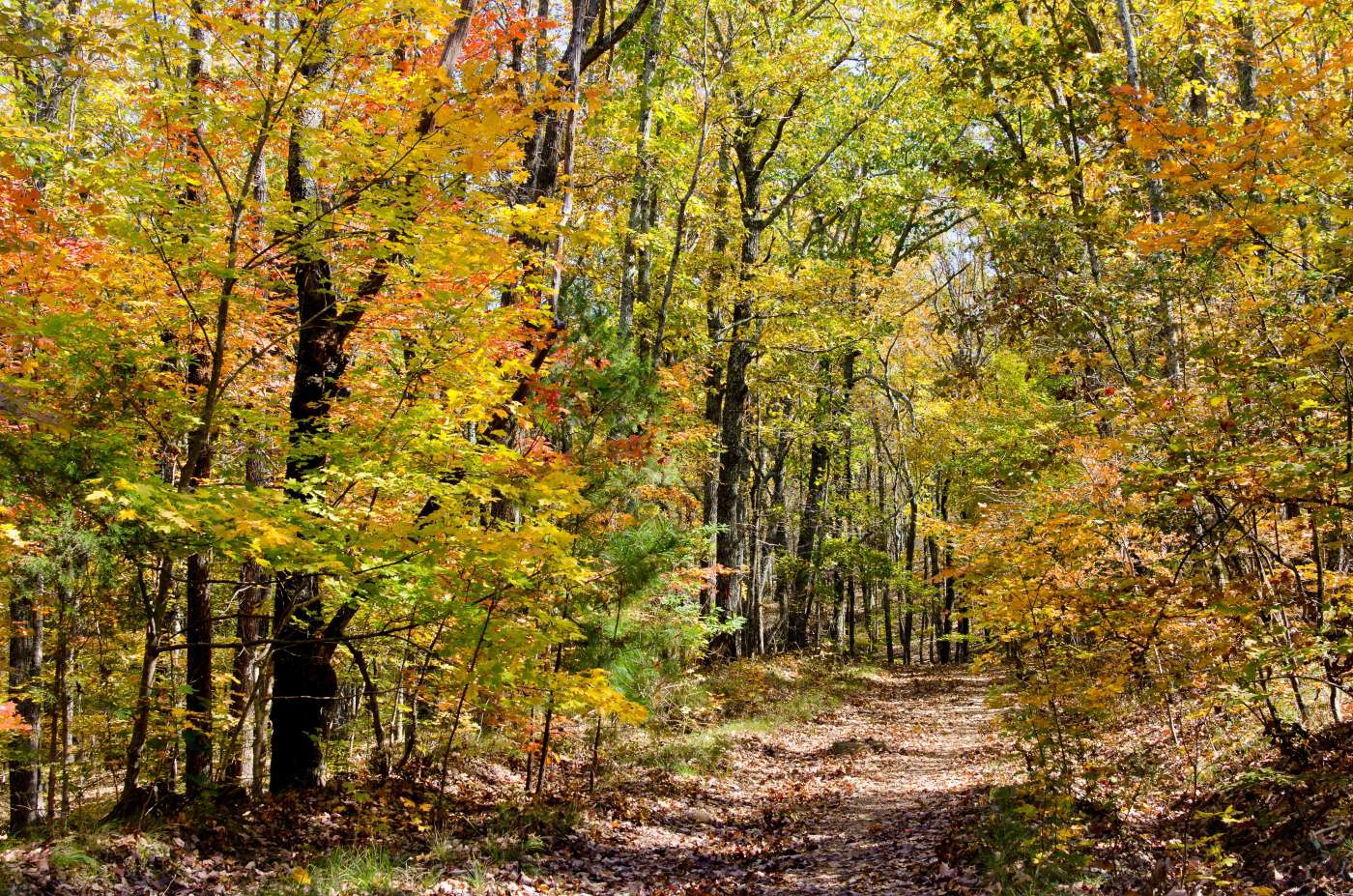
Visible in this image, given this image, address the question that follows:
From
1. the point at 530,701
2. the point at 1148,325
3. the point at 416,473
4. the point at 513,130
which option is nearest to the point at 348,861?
the point at 530,701

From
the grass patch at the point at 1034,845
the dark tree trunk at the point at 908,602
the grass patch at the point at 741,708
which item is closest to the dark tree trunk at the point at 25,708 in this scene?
the grass patch at the point at 741,708

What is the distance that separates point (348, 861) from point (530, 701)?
1665 millimetres

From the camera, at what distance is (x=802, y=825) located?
8.52 m

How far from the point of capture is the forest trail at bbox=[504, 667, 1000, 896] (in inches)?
254

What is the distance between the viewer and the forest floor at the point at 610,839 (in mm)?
5551

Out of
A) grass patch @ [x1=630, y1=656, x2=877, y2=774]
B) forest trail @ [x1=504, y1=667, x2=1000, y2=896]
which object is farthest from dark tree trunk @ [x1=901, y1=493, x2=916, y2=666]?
forest trail @ [x1=504, y1=667, x2=1000, y2=896]

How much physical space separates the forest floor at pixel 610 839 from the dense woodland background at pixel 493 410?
2.01 feet

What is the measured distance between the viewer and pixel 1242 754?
673 centimetres

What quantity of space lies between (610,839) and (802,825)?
2.17 meters

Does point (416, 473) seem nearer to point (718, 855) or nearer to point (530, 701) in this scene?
point (530, 701)

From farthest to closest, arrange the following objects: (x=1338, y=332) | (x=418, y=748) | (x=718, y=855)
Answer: (x=418, y=748) < (x=718, y=855) < (x=1338, y=332)

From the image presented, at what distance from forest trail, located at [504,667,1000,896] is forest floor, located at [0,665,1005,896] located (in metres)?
0.03

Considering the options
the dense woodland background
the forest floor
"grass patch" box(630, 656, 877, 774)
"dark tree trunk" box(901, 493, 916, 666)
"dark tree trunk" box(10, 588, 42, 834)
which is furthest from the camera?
"dark tree trunk" box(901, 493, 916, 666)

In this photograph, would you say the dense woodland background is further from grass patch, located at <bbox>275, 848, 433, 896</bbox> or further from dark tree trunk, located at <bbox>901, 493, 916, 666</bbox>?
dark tree trunk, located at <bbox>901, 493, 916, 666</bbox>
